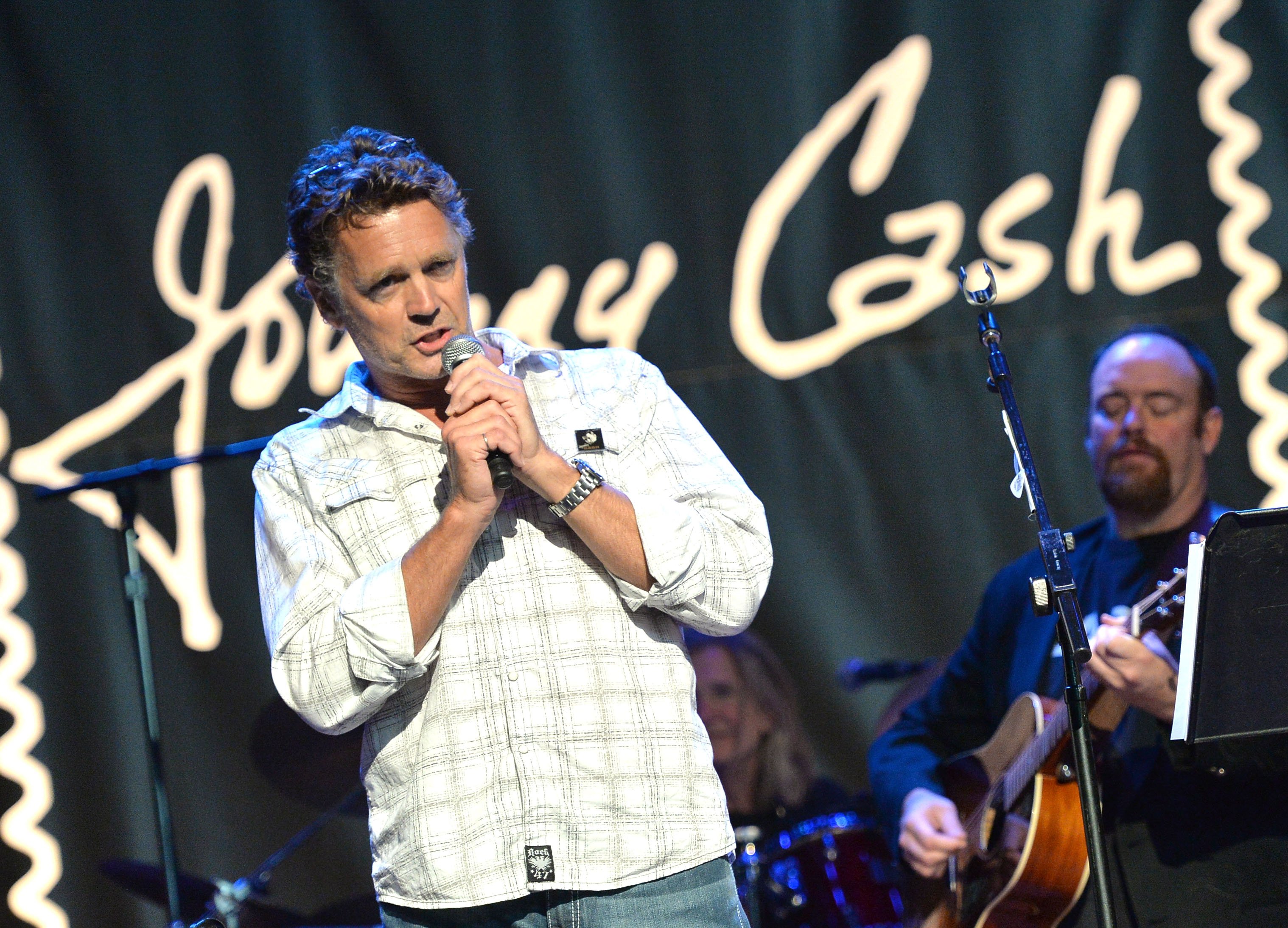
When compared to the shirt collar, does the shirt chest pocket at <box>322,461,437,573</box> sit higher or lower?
lower

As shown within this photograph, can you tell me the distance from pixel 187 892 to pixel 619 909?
1959 mm

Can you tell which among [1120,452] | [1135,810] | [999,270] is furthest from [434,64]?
[1135,810]

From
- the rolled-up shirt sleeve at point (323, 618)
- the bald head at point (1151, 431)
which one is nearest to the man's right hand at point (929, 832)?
the bald head at point (1151, 431)

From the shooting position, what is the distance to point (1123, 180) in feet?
11.3

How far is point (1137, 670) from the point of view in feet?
8.52

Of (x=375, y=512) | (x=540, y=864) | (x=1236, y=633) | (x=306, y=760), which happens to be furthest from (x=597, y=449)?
(x=306, y=760)

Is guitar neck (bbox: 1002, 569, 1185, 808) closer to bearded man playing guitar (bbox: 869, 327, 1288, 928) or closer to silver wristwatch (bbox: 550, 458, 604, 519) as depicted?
bearded man playing guitar (bbox: 869, 327, 1288, 928)

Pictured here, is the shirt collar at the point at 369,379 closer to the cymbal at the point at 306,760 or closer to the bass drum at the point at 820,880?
the cymbal at the point at 306,760

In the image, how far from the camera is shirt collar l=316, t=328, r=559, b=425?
1966 millimetres

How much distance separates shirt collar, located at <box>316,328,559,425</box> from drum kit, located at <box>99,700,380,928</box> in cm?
145

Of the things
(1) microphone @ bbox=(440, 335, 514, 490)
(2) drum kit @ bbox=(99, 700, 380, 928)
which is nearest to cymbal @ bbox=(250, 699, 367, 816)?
(2) drum kit @ bbox=(99, 700, 380, 928)

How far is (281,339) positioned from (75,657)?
1031 mm

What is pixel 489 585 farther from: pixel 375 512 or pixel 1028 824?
pixel 1028 824

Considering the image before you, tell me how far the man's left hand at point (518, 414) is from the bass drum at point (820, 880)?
174 cm
